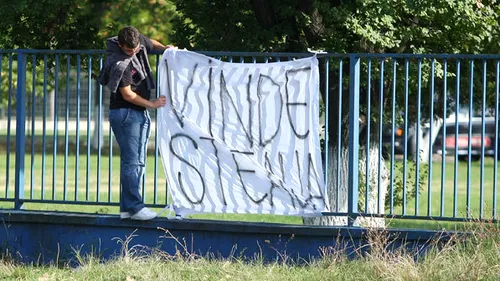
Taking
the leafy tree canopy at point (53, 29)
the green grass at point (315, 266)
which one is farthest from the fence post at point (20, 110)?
the leafy tree canopy at point (53, 29)

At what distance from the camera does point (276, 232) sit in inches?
338

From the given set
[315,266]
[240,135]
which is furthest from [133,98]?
[315,266]

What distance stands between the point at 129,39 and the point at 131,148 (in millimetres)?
888

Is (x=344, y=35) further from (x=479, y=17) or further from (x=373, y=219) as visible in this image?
(x=373, y=219)

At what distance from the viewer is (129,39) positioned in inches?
334

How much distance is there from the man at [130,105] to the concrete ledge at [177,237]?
0.19 metres

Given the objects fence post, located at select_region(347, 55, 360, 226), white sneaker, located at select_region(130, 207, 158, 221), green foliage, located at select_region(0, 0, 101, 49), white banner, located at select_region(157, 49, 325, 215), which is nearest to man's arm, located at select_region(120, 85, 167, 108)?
white banner, located at select_region(157, 49, 325, 215)

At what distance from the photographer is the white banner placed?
875 centimetres

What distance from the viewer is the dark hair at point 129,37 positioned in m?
8.47

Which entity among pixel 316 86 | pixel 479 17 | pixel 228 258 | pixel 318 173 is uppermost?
pixel 479 17

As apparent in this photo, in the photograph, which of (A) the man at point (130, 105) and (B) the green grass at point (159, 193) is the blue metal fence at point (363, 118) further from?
(B) the green grass at point (159, 193)

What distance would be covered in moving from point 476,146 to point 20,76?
85.3ft

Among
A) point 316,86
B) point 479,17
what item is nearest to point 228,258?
point 316,86

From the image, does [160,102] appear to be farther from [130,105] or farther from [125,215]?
[125,215]
